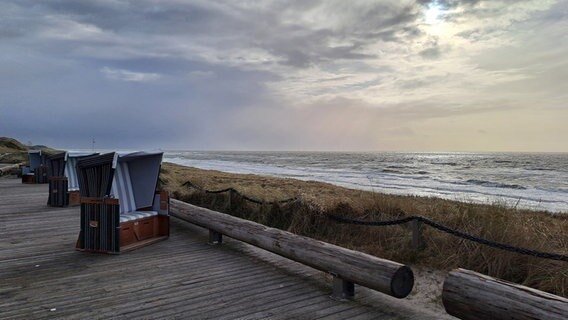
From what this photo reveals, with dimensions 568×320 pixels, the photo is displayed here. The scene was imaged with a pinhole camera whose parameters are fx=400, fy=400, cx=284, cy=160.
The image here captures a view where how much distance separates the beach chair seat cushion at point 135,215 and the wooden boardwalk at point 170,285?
0.54 m

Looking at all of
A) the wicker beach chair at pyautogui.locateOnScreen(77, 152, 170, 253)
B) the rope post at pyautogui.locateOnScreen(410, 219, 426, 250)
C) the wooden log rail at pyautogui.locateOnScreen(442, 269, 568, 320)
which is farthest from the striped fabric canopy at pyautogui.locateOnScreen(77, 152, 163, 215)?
the wooden log rail at pyautogui.locateOnScreen(442, 269, 568, 320)

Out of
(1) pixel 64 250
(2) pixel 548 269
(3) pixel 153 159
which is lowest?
(1) pixel 64 250

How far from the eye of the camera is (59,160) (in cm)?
1257

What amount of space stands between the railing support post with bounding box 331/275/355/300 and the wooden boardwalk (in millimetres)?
99

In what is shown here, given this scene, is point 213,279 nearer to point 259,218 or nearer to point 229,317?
point 229,317

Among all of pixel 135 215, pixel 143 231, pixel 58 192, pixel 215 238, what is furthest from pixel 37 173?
pixel 215 238

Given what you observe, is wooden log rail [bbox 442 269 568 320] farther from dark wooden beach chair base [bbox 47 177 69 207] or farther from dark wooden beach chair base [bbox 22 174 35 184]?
dark wooden beach chair base [bbox 22 174 35 184]

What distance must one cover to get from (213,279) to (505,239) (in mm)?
4159

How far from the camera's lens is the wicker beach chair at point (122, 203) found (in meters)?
6.08

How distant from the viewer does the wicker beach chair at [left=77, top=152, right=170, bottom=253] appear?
6.08m

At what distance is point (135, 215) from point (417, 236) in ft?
14.9

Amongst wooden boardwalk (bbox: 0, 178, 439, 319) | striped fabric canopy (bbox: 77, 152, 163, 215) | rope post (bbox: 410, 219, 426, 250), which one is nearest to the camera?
wooden boardwalk (bbox: 0, 178, 439, 319)

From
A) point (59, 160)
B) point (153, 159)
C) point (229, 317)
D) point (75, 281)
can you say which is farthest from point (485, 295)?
point (59, 160)

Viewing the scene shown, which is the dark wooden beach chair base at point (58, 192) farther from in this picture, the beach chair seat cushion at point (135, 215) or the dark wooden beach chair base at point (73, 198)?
the beach chair seat cushion at point (135, 215)
